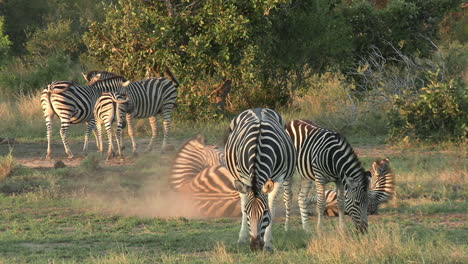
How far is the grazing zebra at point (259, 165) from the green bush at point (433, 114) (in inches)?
→ 247

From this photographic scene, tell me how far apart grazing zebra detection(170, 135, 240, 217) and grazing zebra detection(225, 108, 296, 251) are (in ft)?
4.33

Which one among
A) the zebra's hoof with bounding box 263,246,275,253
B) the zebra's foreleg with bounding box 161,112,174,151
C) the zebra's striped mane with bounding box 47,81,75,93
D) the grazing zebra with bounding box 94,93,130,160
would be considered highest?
the zebra's striped mane with bounding box 47,81,75,93

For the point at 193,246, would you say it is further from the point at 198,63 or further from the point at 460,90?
the point at 198,63

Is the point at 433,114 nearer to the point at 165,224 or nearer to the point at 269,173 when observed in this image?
the point at 165,224

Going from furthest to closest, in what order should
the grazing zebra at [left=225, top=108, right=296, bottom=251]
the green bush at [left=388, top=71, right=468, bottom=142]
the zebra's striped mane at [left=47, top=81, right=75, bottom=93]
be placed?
the zebra's striped mane at [left=47, top=81, right=75, bottom=93] < the green bush at [left=388, top=71, right=468, bottom=142] < the grazing zebra at [left=225, top=108, right=296, bottom=251]

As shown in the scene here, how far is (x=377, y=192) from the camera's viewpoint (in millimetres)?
10141

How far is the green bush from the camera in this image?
46.9ft

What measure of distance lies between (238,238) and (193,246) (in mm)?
469

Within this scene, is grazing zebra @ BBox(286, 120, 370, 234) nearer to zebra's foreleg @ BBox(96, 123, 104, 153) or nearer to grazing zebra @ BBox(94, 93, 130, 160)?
grazing zebra @ BBox(94, 93, 130, 160)

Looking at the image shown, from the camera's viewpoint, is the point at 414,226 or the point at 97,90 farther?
the point at 97,90

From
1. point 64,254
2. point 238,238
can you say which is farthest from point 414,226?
point 64,254

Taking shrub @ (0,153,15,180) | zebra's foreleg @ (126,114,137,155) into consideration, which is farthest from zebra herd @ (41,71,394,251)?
zebra's foreleg @ (126,114,137,155)

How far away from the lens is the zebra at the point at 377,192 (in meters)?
9.89

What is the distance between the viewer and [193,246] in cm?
811
